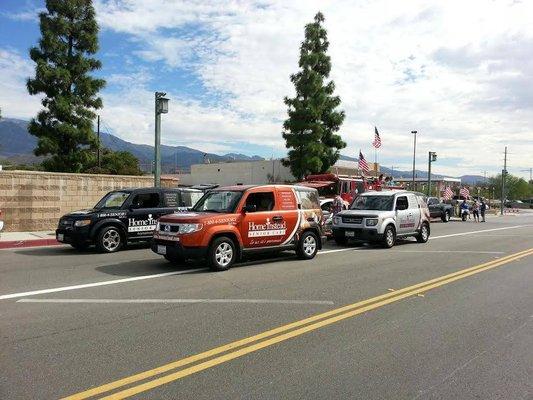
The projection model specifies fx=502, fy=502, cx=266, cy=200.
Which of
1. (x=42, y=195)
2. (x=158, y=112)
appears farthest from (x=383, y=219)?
(x=42, y=195)

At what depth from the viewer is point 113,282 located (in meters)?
8.87

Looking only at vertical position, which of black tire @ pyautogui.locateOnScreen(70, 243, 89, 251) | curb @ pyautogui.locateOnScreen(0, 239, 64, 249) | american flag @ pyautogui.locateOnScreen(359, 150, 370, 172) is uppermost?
american flag @ pyautogui.locateOnScreen(359, 150, 370, 172)

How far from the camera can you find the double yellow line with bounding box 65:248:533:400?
4250mm

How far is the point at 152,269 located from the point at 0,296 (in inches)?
124

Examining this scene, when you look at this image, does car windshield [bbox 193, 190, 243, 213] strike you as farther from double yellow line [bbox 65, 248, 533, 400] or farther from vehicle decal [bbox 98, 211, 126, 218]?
double yellow line [bbox 65, 248, 533, 400]

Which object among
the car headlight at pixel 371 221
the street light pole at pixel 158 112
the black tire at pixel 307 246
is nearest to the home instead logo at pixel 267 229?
the black tire at pixel 307 246

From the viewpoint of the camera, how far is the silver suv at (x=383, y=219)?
14.9 metres

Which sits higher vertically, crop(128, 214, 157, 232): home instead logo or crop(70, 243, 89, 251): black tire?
crop(128, 214, 157, 232): home instead logo

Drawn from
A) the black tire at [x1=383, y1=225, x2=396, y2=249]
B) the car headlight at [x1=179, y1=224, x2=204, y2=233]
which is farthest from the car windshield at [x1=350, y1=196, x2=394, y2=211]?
the car headlight at [x1=179, y1=224, x2=204, y2=233]

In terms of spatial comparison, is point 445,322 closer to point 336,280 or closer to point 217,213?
point 336,280

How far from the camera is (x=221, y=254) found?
10055mm

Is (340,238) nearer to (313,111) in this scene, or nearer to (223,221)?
(223,221)

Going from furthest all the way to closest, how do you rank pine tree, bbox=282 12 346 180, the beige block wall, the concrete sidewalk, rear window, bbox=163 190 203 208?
pine tree, bbox=282 12 346 180 < the beige block wall < the concrete sidewalk < rear window, bbox=163 190 203 208

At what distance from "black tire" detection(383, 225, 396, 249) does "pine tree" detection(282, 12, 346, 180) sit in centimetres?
1341
